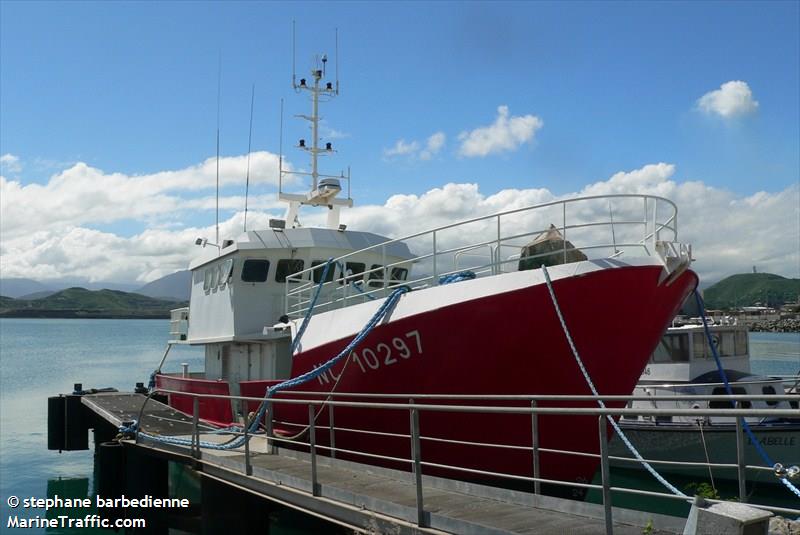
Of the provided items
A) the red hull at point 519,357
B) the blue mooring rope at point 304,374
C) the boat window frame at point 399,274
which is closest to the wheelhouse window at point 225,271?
the blue mooring rope at point 304,374

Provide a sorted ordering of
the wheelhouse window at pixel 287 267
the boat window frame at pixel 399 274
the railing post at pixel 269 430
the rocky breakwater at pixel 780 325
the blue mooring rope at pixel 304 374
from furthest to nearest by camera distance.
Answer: the rocky breakwater at pixel 780 325, the boat window frame at pixel 399 274, the wheelhouse window at pixel 287 267, the railing post at pixel 269 430, the blue mooring rope at pixel 304 374

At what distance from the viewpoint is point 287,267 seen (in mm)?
14492

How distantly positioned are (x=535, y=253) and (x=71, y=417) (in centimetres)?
1385

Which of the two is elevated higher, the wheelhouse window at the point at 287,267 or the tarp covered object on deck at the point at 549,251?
the wheelhouse window at the point at 287,267

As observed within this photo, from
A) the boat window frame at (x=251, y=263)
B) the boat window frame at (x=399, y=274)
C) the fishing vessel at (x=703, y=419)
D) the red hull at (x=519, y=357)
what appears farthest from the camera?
the fishing vessel at (x=703, y=419)

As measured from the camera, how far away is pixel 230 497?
34.1 feet

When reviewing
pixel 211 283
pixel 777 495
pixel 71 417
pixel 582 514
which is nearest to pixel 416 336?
pixel 582 514

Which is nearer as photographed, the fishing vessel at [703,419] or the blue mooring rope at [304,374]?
the blue mooring rope at [304,374]

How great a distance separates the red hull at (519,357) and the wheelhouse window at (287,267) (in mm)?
4554

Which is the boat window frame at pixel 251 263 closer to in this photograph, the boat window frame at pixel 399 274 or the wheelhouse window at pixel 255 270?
the wheelhouse window at pixel 255 270

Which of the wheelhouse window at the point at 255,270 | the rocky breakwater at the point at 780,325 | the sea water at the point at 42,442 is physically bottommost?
the sea water at the point at 42,442

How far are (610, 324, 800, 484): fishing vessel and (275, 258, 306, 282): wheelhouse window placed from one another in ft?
25.5

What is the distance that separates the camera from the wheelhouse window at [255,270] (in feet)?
46.8

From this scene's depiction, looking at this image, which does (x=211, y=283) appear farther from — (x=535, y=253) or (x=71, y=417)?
(x=535, y=253)
